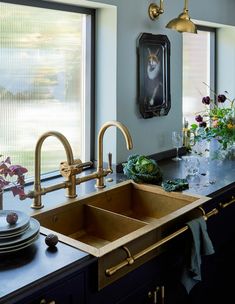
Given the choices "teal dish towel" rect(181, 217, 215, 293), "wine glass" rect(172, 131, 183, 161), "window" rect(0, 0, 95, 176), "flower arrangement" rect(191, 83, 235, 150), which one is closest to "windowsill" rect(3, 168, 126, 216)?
"window" rect(0, 0, 95, 176)

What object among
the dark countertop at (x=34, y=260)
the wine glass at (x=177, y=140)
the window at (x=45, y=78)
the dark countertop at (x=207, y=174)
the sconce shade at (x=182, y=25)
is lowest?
the dark countertop at (x=34, y=260)

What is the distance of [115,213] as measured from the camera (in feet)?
6.22

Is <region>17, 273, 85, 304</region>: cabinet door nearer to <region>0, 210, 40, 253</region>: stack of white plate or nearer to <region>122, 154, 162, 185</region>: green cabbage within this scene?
<region>0, 210, 40, 253</region>: stack of white plate

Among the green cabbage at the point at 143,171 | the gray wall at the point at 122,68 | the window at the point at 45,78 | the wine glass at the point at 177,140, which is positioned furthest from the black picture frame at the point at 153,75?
the green cabbage at the point at 143,171

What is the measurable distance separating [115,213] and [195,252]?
399 millimetres

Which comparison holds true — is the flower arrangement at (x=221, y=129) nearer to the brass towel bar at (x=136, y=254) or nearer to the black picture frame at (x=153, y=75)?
the black picture frame at (x=153, y=75)

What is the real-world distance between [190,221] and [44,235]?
65cm

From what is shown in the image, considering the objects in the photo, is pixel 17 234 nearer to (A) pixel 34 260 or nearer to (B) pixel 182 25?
(A) pixel 34 260

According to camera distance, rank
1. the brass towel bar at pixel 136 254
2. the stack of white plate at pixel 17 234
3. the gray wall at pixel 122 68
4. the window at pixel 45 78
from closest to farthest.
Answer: the stack of white plate at pixel 17 234
the brass towel bar at pixel 136 254
the window at pixel 45 78
the gray wall at pixel 122 68

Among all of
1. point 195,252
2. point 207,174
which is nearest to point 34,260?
point 195,252

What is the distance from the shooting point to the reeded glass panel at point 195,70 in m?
3.31

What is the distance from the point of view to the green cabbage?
2176 mm

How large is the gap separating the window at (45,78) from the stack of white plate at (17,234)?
813mm

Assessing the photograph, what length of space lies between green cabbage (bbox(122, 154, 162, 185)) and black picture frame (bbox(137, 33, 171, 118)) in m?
0.45
